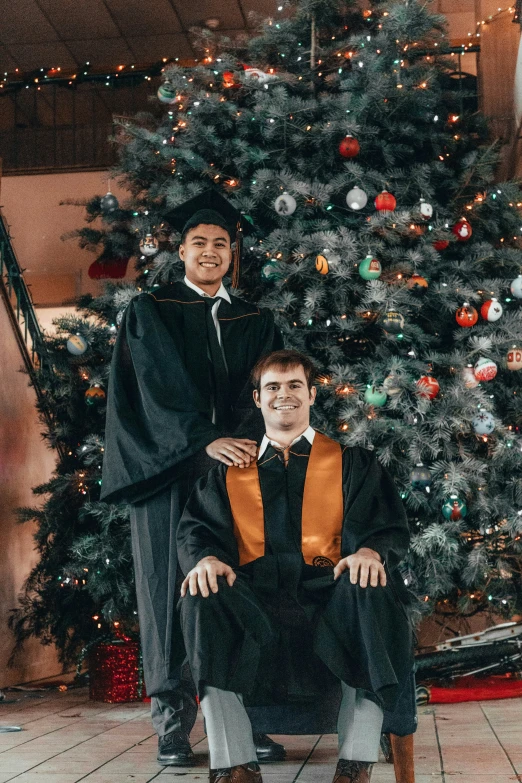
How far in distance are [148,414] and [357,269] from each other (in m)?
1.69

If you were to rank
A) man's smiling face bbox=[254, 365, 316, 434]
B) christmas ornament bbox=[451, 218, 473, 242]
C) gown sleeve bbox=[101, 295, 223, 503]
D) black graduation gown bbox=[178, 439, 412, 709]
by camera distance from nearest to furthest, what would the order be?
black graduation gown bbox=[178, 439, 412, 709] < man's smiling face bbox=[254, 365, 316, 434] < gown sleeve bbox=[101, 295, 223, 503] < christmas ornament bbox=[451, 218, 473, 242]

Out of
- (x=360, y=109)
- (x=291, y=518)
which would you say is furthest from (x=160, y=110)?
(x=291, y=518)

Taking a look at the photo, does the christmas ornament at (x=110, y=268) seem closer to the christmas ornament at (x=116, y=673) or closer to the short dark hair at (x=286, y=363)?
the christmas ornament at (x=116, y=673)

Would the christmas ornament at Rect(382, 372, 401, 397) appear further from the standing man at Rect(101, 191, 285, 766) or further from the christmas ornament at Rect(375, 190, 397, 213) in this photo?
the standing man at Rect(101, 191, 285, 766)

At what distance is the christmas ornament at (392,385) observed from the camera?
4238mm

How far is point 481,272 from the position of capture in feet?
15.3

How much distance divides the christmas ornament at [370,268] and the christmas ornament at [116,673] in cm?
A: 213

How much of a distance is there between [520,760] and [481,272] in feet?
7.98

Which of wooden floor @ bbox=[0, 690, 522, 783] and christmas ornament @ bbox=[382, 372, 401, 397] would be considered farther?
christmas ornament @ bbox=[382, 372, 401, 397]

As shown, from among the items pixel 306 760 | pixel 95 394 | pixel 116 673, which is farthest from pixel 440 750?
pixel 95 394

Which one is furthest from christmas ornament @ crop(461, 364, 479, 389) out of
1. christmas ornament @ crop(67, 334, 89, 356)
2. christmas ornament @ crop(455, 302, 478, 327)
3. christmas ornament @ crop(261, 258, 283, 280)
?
christmas ornament @ crop(67, 334, 89, 356)

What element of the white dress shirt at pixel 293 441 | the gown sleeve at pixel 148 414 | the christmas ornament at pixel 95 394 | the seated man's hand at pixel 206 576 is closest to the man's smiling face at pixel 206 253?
the gown sleeve at pixel 148 414

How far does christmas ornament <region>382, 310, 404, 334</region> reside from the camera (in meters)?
4.29

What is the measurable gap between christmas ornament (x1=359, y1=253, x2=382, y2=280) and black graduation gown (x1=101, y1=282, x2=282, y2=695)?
1.12 m
